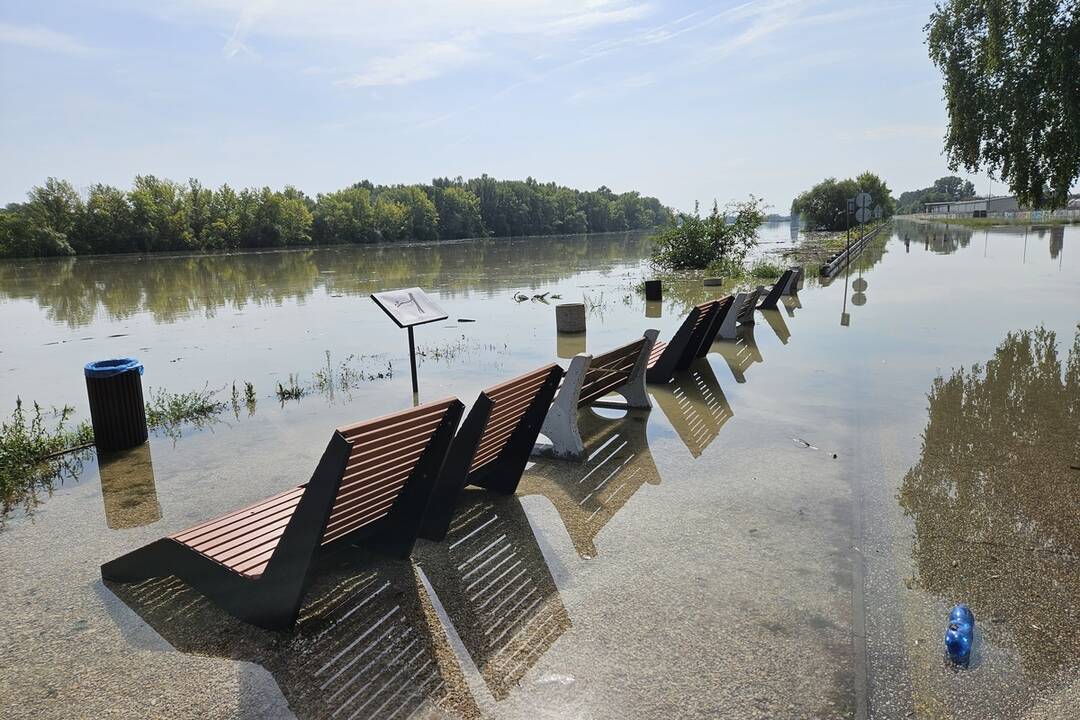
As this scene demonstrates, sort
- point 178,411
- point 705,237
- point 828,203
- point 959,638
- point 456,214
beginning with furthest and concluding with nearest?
point 456,214 < point 828,203 < point 705,237 < point 178,411 < point 959,638

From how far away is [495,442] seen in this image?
4703 millimetres

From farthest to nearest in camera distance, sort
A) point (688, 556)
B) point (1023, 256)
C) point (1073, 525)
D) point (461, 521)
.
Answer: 1. point (1023, 256)
2. point (461, 521)
3. point (1073, 525)
4. point (688, 556)

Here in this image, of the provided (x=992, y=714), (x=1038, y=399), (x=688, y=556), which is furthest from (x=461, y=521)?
(x=1038, y=399)


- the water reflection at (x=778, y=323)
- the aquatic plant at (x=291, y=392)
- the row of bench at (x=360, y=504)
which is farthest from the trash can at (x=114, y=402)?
the water reflection at (x=778, y=323)

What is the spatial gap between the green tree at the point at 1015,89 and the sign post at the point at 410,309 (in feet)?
51.5

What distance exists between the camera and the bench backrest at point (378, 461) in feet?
10.2

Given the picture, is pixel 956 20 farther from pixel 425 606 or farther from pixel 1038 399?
pixel 425 606

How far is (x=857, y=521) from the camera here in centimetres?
450

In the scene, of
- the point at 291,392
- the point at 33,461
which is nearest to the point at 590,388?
the point at 291,392

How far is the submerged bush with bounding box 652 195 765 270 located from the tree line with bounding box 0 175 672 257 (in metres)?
58.9

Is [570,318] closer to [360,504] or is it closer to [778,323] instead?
[778,323]

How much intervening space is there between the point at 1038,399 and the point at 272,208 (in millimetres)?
85041

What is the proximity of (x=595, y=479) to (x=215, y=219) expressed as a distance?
3284 inches

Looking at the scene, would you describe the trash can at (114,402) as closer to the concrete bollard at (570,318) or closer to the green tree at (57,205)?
the concrete bollard at (570,318)
